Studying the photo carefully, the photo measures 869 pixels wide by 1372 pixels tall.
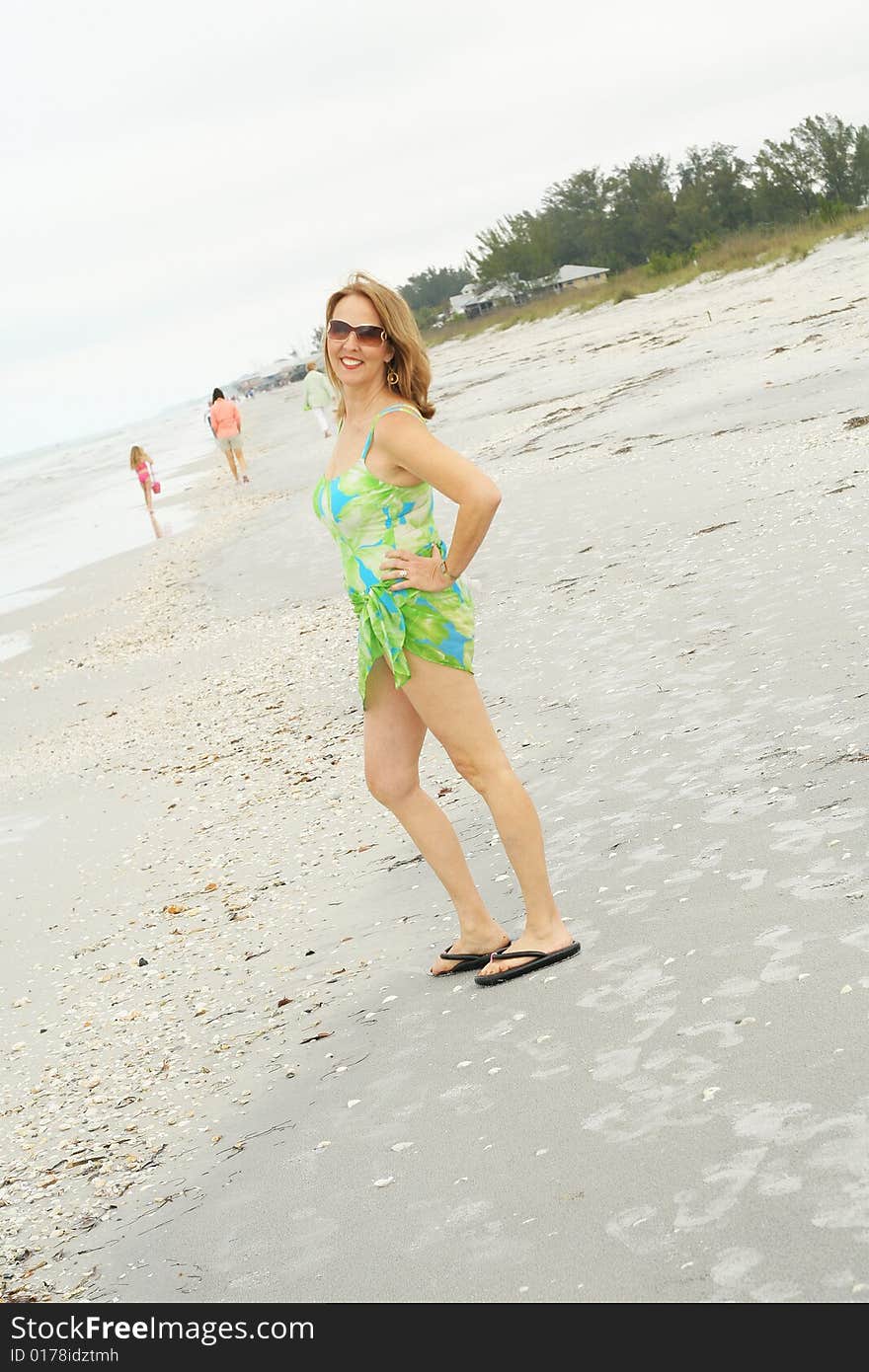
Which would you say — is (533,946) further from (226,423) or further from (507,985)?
(226,423)

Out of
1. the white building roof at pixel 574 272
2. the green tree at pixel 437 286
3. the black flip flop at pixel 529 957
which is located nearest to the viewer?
the black flip flop at pixel 529 957

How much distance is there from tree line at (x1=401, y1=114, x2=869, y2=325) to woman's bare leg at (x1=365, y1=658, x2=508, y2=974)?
25767 mm

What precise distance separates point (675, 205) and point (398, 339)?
67.9m

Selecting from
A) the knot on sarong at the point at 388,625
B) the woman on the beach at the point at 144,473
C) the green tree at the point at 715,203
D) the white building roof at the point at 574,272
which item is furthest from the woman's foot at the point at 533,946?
the white building roof at the point at 574,272

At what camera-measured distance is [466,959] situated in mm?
4566

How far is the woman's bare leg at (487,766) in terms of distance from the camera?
4.18 meters

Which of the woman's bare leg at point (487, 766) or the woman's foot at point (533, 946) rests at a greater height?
the woman's bare leg at point (487, 766)

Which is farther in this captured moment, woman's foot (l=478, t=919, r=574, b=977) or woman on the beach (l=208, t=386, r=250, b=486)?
woman on the beach (l=208, t=386, r=250, b=486)

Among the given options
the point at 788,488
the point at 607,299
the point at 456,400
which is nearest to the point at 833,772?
the point at 788,488

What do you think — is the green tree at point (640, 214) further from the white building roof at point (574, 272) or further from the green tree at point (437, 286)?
the green tree at point (437, 286)

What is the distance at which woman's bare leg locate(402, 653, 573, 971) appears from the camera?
418 centimetres

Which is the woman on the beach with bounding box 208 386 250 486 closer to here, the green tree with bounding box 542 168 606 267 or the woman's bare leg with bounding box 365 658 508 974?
the woman's bare leg with bounding box 365 658 508 974

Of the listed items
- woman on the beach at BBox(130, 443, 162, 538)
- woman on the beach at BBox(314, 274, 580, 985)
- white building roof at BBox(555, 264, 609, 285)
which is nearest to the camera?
woman on the beach at BBox(314, 274, 580, 985)

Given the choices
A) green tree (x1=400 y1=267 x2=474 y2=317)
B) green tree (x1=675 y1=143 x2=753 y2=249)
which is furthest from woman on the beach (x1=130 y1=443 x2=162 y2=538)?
green tree (x1=400 y1=267 x2=474 y2=317)
